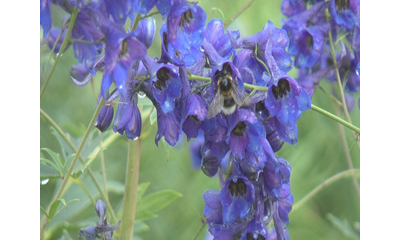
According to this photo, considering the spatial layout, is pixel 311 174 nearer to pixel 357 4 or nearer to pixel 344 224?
pixel 344 224

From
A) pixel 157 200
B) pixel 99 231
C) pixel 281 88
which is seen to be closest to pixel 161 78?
pixel 281 88

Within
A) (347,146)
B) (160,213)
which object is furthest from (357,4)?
(160,213)

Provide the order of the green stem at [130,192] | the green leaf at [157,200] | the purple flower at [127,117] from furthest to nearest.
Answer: the green leaf at [157,200] → the green stem at [130,192] → the purple flower at [127,117]

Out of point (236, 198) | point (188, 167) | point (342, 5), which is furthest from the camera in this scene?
point (188, 167)

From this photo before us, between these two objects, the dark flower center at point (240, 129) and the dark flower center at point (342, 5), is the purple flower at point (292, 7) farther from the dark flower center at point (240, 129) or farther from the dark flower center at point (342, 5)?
the dark flower center at point (240, 129)

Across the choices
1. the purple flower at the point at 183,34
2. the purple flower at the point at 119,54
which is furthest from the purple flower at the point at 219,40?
the purple flower at the point at 119,54

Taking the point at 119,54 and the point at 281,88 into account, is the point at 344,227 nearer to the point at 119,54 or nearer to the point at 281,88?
the point at 281,88
